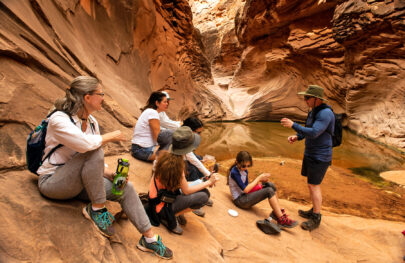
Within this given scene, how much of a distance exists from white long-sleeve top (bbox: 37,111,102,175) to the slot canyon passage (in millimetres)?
243

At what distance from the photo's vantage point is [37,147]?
156 cm

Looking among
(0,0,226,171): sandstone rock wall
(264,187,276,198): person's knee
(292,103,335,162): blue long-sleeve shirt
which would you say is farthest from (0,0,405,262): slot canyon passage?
(292,103,335,162): blue long-sleeve shirt

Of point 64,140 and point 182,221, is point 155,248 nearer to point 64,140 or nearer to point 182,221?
point 182,221

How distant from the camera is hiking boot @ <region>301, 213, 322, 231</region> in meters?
2.87

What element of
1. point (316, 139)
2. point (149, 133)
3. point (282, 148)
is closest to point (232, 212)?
point (316, 139)

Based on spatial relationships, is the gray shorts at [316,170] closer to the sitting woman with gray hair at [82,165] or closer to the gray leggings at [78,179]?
the sitting woman with gray hair at [82,165]

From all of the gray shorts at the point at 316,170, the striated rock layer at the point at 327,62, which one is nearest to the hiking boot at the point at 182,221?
the gray shorts at the point at 316,170

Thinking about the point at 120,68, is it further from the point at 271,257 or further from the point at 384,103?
the point at 384,103

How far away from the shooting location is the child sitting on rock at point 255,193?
2.69m

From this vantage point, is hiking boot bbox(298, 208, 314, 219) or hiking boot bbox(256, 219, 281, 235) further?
hiking boot bbox(298, 208, 314, 219)

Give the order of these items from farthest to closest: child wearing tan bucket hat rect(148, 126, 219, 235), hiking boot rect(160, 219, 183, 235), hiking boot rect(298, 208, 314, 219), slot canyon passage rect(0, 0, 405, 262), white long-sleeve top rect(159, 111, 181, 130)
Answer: white long-sleeve top rect(159, 111, 181, 130) → hiking boot rect(298, 208, 314, 219) → hiking boot rect(160, 219, 183, 235) → child wearing tan bucket hat rect(148, 126, 219, 235) → slot canyon passage rect(0, 0, 405, 262)

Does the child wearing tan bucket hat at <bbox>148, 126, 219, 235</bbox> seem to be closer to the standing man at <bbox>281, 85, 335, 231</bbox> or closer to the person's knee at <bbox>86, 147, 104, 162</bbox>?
the person's knee at <bbox>86, 147, 104, 162</bbox>

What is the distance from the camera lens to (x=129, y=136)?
444cm

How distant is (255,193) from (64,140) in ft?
7.06
